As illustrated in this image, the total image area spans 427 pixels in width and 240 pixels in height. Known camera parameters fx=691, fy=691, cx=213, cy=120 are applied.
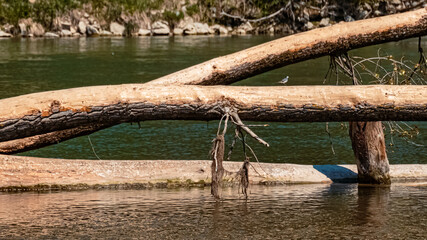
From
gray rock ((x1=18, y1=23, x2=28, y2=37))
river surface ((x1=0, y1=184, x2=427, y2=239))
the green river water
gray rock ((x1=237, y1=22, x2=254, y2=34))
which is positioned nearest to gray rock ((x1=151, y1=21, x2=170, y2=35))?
gray rock ((x1=237, y1=22, x2=254, y2=34))

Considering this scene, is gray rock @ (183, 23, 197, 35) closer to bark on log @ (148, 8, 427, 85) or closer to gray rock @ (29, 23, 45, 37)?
gray rock @ (29, 23, 45, 37)

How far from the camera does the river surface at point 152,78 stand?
11.8 metres

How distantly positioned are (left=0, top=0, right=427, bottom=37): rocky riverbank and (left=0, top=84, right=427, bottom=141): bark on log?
122ft

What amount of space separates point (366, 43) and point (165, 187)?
3113mm

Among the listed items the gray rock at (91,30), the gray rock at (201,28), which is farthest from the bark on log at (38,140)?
the gray rock at (201,28)

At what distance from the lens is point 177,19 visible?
1818 inches

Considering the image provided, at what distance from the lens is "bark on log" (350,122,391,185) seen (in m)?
8.96

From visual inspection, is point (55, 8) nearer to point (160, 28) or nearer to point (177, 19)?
point (160, 28)

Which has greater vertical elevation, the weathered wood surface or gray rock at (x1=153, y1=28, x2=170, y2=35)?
gray rock at (x1=153, y1=28, x2=170, y2=35)

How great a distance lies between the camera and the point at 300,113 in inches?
293

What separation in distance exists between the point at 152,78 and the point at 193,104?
15721 mm

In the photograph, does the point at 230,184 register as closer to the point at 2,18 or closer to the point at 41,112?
the point at 41,112

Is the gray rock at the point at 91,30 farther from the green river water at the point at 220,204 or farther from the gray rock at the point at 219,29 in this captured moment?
the green river water at the point at 220,204

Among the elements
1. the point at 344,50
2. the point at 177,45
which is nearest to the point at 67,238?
the point at 344,50
